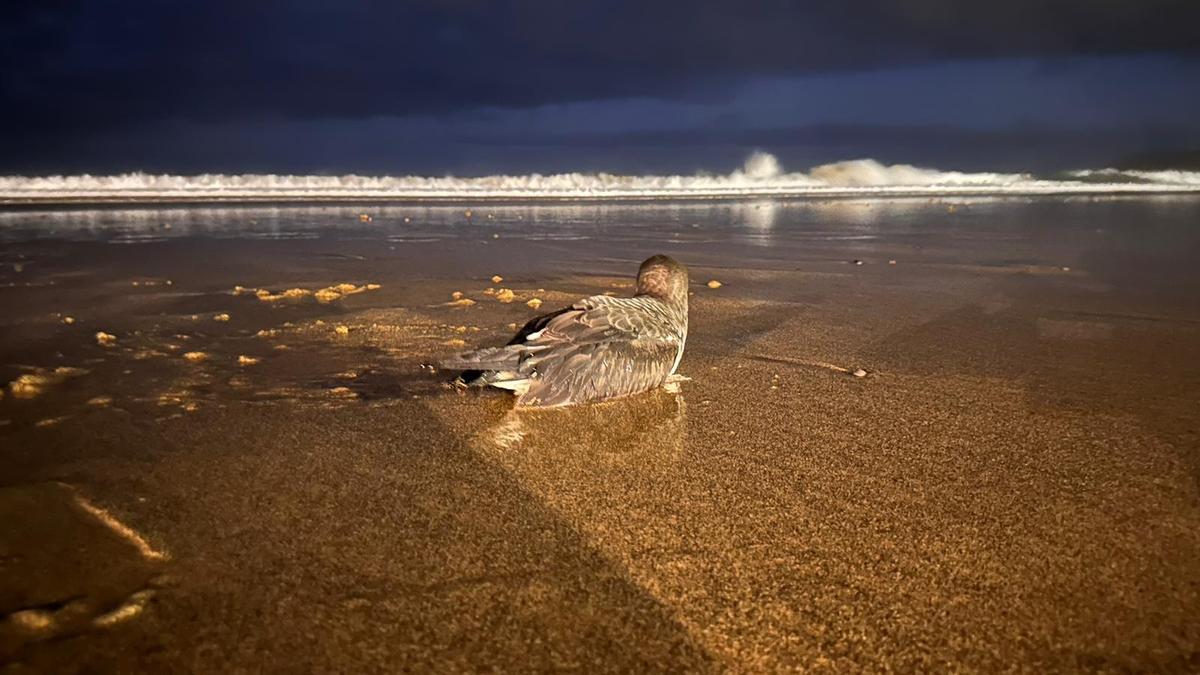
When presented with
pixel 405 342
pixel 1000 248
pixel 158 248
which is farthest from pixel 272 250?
pixel 1000 248

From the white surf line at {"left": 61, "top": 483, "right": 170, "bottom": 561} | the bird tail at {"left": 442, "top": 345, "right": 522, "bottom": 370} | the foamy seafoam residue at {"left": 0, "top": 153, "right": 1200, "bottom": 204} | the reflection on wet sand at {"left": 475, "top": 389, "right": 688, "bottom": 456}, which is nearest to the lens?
the white surf line at {"left": 61, "top": 483, "right": 170, "bottom": 561}

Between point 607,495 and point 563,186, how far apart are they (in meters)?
28.9

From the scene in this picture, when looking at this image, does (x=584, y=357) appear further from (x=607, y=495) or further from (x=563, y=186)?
(x=563, y=186)

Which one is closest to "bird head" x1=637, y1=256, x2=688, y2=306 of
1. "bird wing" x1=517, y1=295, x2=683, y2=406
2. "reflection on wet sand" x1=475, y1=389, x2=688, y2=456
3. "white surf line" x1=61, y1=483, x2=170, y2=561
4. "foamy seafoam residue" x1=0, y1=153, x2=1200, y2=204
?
"bird wing" x1=517, y1=295, x2=683, y2=406

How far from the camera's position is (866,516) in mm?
2459

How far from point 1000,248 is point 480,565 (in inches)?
399

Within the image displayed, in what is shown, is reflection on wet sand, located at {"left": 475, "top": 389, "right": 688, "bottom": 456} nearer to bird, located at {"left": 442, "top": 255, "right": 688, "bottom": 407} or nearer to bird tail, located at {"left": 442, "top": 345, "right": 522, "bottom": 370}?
bird, located at {"left": 442, "top": 255, "right": 688, "bottom": 407}

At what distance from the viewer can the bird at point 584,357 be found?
3.42 m

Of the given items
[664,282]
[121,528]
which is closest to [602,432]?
[664,282]

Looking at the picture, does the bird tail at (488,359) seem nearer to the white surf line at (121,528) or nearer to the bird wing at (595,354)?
the bird wing at (595,354)

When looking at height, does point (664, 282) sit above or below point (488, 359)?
above

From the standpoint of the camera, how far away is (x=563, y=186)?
3059cm

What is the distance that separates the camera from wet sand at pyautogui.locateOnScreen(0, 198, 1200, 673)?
1834 mm

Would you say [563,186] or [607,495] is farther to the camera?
[563,186]
